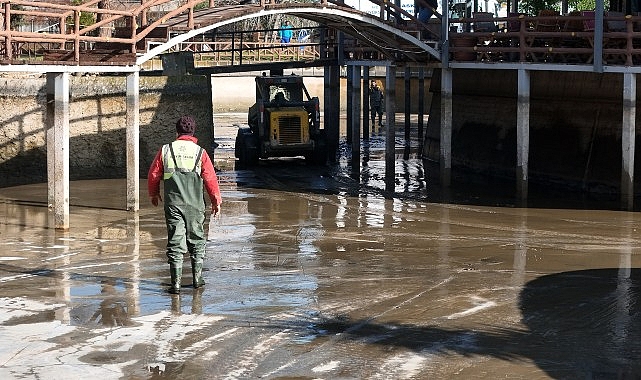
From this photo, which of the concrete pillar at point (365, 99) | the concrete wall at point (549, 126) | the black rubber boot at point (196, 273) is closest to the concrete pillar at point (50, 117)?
the black rubber boot at point (196, 273)

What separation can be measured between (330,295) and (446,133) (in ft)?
40.0

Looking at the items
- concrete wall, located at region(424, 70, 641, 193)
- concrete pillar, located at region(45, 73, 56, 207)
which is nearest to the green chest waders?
concrete pillar, located at region(45, 73, 56, 207)

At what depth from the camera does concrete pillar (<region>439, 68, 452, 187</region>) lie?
75.5 ft

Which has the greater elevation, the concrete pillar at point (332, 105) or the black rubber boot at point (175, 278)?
the concrete pillar at point (332, 105)

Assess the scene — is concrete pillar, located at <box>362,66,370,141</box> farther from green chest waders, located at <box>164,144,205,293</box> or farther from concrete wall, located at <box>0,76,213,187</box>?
green chest waders, located at <box>164,144,205,293</box>

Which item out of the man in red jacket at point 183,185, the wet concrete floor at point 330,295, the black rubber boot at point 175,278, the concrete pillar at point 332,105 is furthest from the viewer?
the concrete pillar at point 332,105

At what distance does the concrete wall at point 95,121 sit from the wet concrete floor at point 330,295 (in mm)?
3304

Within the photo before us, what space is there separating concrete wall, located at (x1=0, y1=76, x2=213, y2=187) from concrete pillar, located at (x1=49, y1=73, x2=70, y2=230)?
591 cm

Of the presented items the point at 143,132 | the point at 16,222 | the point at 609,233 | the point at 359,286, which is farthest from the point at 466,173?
the point at 359,286

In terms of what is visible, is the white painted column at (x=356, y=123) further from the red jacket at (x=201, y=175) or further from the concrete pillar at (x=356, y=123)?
the red jacket at (x=201, y=175)

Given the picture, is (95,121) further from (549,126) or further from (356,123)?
(549,126)

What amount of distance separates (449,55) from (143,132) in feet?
20.7

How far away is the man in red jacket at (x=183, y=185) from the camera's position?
35.5 ft

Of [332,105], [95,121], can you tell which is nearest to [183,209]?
[95,121]
